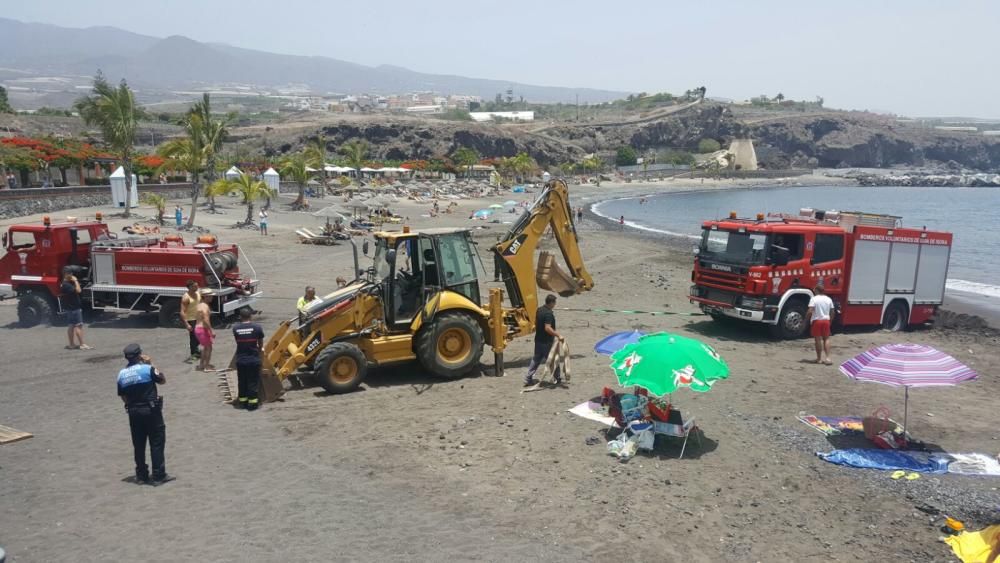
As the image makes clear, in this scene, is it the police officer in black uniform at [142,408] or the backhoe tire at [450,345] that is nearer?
the police officer in black uniform at [142,408]

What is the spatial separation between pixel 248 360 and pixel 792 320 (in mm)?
10900

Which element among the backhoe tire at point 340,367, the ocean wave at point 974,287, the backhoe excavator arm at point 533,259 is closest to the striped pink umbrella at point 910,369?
the backhoe excavator arm at point 533,259

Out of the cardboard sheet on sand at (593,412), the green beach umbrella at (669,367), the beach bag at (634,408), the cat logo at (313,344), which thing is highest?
the green beach umbrella at (669,367)

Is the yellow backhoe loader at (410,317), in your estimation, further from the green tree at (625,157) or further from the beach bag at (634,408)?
the green tree at (625,157)

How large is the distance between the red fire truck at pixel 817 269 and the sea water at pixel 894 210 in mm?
6824

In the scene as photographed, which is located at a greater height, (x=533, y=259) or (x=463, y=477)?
(x=533, y=259)

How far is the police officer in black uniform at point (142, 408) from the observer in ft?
23.3

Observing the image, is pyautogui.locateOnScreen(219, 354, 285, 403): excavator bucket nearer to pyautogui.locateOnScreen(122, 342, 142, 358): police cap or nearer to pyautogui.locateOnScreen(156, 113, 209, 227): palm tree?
pyautogui.locateOnScreen(122, 342, 142, 358): police cap

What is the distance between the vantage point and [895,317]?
16047 mm

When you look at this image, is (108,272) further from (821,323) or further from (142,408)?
(821,323)

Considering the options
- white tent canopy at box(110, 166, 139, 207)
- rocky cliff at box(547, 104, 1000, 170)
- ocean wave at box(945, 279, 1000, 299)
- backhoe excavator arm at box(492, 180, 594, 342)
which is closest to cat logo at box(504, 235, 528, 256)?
backhoe excavator arm at box(492, 180, 594, 342)

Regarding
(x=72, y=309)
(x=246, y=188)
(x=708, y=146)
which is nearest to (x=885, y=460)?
(x=72, y=309)

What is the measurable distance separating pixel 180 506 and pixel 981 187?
153593mm

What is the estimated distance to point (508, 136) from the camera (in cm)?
12700
